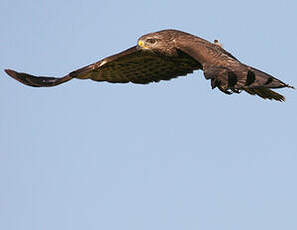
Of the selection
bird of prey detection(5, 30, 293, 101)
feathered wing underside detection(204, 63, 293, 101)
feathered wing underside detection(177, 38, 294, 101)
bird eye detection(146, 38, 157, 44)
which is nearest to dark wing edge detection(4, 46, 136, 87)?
bird of prey detection(5, 30, 293, 101)

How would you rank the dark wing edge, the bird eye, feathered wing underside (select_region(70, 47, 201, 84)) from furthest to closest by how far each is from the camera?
the dark wing edge < feathered wing underside (select_region(70, 47, 201, 84)) < the bird eye

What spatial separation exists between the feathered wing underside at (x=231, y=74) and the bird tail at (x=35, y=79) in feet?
11.7

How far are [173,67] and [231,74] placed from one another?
3997 millimetres

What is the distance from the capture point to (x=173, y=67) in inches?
715

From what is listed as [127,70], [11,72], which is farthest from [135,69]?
[11,72]

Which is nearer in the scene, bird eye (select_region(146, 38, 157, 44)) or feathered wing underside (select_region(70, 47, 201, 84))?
bird eye (select_region(146, 38, 157, 44))

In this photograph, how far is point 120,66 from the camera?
744 inches

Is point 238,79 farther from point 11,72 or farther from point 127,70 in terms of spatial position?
point 11,72

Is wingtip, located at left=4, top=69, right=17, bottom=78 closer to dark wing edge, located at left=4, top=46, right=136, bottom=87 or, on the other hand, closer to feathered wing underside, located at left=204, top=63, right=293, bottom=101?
dark wing edge, located at left=4, top=46, right=136, bottom=87

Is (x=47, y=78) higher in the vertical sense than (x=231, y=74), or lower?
higher

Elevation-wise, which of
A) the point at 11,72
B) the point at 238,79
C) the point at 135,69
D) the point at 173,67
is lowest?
the point at 238,79

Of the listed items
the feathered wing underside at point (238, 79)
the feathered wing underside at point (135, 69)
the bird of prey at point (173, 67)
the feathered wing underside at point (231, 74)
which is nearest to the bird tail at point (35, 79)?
the bird of prey at point (173, 67)

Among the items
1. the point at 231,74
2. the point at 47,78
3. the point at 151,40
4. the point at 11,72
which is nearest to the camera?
the point at 231,74

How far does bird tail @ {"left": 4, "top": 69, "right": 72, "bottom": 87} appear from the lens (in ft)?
60.3
